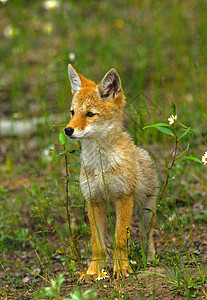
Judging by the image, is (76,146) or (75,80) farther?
(76,146)

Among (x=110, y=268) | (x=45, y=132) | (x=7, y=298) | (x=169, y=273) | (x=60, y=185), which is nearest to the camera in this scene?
(x=169, y=273)

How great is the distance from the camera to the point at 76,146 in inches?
213

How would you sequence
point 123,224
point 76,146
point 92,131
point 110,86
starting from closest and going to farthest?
point 92,131 < point 123,224 < point 110,86 < point 76,146

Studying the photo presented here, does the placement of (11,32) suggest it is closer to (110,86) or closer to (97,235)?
(110,86)

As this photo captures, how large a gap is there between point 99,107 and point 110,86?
0.24m

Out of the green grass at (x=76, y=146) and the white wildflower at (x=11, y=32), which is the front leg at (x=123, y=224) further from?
the white wildflower at (x=11, y=32)

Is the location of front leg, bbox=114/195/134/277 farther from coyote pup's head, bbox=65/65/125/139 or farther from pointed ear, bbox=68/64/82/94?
pointed ear, bbox=68/64/82/94

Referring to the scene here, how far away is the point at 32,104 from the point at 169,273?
5.79m

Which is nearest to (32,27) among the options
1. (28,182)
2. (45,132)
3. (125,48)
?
(125,48)

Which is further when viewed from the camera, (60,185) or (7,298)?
(60,185)

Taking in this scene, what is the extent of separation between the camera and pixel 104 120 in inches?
149

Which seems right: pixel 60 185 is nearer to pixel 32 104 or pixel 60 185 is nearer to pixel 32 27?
pixel 32 104

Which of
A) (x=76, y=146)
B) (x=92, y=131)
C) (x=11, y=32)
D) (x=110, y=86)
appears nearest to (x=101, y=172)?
(x=92, y=131)

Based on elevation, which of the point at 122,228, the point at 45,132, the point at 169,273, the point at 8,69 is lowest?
the point at 169,273
